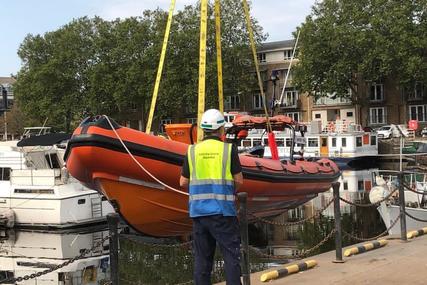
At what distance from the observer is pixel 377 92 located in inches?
2218

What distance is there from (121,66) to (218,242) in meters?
55.7

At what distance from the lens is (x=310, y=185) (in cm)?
1614

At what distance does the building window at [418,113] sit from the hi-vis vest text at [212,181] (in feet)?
171

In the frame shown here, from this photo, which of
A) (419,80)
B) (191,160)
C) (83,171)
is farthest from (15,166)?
(419,80)

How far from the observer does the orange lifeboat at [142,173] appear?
37.3 feet

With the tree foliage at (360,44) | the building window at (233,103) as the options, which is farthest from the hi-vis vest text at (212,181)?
the building window at (233,103)

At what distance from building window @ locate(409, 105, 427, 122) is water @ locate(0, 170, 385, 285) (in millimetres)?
37824

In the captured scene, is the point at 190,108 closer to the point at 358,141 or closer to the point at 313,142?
the point at 313,142

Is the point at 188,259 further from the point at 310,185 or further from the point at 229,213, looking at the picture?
the point at 229,213

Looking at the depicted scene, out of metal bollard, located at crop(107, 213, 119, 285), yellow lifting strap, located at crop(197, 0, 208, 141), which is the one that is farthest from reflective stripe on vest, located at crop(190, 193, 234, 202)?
yellow lifting strap, located at crop(197, 0, 208, 141)

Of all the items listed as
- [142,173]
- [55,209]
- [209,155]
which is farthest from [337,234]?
[55,209]

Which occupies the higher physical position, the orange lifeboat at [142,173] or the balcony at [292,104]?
the balcony at [292,104]

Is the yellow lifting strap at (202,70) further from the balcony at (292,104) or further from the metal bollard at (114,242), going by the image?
the balcony at (292,104)

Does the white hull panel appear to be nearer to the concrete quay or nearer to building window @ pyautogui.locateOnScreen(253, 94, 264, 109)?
the concrete quay
